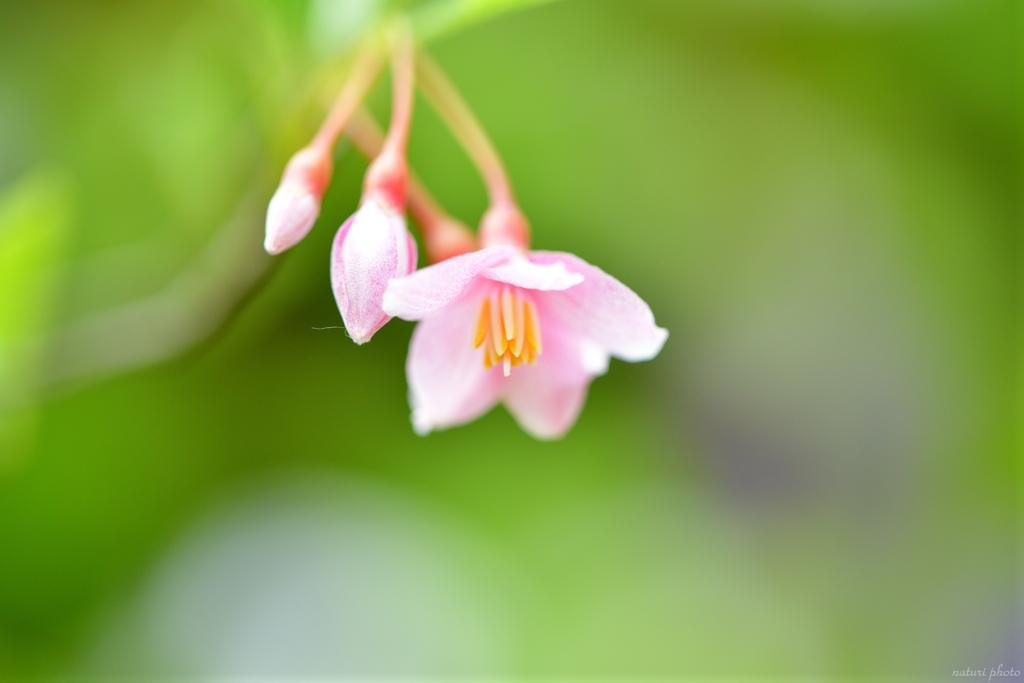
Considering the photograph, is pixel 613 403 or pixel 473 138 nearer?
pixel 473 138

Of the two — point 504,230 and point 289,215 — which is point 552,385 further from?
point 289,215

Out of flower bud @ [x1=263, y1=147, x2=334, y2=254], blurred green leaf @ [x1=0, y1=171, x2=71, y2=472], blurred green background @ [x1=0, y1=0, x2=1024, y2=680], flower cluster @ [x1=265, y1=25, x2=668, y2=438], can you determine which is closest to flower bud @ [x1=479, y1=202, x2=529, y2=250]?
flower cluster @ [x1=265, y1=25, x2=668, y2=438]

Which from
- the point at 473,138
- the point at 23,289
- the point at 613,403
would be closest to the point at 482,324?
the point at 473,138

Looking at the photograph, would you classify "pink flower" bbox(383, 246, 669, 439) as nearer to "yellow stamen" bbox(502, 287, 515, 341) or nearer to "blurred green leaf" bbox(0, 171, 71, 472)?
"yellow stamen" bbox(502, 287, 515, 341)

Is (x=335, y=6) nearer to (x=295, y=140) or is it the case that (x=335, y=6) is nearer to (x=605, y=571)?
(x=295, y=140)

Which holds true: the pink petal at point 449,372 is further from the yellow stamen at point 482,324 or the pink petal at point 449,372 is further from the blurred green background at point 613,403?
the blurred green background at point 613,403

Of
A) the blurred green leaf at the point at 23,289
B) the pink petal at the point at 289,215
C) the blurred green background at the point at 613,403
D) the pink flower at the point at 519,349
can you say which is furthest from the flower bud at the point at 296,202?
the blurred green background at the point at 613,403

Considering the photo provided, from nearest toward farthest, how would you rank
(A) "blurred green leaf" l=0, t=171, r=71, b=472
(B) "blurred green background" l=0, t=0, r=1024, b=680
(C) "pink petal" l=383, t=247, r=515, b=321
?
(C) "pink petal" l=383, t=247, r=515, b=321, (A) "blurred green leaf" l=0, t=171, r=71, b=472, (B) "blurred green background" l=0, t=0, r=1024, b=680

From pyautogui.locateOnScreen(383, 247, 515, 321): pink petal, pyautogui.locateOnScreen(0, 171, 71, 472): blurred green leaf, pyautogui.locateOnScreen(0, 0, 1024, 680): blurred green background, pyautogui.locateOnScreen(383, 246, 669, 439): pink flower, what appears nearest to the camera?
pyautogui.locateOnScreen(383, 247, 515, 321): pink petal
